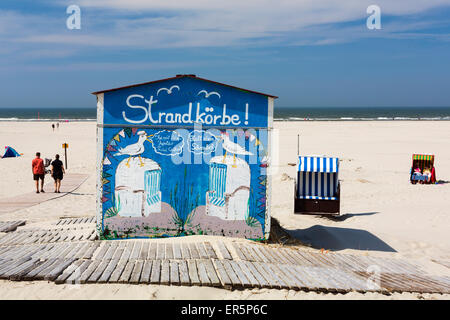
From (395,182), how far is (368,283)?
12767 mm

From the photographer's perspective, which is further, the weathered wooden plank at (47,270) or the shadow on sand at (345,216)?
the shadow on sand at (345,216)

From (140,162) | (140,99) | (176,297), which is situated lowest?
(176,297)

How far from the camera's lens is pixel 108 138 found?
821cm

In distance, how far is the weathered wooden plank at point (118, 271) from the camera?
578 centimetres

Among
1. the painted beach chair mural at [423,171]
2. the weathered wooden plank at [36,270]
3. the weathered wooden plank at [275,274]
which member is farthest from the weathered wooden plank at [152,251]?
the painted beach chair mural at [423,171]

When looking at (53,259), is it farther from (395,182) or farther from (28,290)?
(395,182)

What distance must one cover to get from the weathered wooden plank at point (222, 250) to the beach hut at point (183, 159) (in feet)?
2.56

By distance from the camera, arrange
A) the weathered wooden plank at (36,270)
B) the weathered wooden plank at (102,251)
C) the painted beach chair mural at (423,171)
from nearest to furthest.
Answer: the weathered wooden plank at (36,270), the weathered wooden plank at (102,251), the painted beach chair mural at (423,171)

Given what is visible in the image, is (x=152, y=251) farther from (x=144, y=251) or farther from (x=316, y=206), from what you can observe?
(x=316, y=206)

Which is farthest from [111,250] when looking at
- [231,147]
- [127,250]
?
[231,147]

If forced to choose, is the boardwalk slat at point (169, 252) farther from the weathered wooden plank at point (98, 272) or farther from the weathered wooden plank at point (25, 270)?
the weathered wooden plank at point (25, 270)

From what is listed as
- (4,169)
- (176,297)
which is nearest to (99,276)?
(176,297)

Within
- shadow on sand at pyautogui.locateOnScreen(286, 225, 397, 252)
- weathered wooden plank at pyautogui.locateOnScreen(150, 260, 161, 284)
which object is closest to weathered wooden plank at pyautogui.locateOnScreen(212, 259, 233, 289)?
weathered wooden plank at pyautogui.locateOnScreen(150, 260, 161, 284)

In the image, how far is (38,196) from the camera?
1484cm
